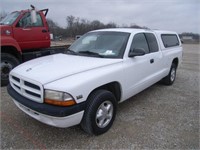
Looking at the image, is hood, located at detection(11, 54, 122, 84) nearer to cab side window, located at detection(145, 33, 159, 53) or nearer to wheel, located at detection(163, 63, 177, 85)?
cab side window, located at detection(145, 33, 159, 53)

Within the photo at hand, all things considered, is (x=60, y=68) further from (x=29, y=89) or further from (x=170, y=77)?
(x=170, y=77)

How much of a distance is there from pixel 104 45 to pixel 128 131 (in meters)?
1.71

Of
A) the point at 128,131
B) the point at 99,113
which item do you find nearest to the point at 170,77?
the point at 128,131

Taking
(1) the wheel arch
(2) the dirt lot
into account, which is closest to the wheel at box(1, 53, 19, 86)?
(2) the dirt lot

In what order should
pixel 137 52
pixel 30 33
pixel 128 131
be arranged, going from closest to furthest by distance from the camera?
pixel 128 131, pixel 137 52, pixel 30 33

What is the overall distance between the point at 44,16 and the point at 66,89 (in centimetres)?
469

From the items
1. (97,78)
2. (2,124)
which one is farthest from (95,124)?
(2,124)

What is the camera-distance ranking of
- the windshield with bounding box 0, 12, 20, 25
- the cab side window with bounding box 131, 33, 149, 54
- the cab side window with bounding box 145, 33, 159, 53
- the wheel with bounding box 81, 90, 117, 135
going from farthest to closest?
the windshield with bounding box 0, 12, 20, 25 → the cab side window with bounding box 145, 33, 159, 53 → the cab side window with bounding box 131, 33, 149, 54 → the wheel with bounding box 81, 90, 117, 135

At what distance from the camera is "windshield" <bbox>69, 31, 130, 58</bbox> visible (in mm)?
3529

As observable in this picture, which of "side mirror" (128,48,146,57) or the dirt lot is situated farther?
"side mirror" (128,48,146,57)

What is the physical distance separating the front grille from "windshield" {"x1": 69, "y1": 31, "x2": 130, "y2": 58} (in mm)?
1324

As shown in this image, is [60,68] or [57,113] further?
[60,68]

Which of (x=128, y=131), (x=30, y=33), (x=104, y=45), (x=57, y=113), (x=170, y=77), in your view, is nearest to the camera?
(x=57, y=113)

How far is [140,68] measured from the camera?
12.5 ft
